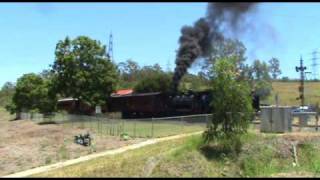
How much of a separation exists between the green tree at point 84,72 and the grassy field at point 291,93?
41773 millimetres

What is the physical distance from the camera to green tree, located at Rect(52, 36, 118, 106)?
78125mm

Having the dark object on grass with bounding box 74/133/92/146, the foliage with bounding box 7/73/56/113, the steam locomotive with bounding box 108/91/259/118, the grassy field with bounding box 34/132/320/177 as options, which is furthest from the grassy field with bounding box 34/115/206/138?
the foliage with bounding box 7/73/56/113

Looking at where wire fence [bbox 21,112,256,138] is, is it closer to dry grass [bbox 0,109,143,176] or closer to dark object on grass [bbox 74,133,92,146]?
dry grass [bbox 0,109,143,176]

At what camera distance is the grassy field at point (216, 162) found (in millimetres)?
23000

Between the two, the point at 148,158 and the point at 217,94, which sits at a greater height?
the point at 217,94

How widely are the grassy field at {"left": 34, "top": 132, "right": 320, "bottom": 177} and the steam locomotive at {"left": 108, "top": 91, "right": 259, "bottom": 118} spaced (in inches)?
749

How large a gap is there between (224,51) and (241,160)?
6191 cm

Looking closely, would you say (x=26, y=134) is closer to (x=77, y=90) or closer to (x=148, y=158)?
(x=77, y=90)

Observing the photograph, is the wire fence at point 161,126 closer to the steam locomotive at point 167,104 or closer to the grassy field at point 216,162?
the grassy field at point 216,162

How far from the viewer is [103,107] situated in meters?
75.9

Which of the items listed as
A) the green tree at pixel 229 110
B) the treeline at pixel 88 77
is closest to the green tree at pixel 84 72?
the treeline at pixel 88 77

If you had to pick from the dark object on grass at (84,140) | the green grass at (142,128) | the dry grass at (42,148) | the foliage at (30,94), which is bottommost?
the dry grass at (42,148)

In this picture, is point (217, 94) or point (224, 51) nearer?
point (217, 94)

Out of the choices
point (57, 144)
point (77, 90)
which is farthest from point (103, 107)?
point (57, 144)
